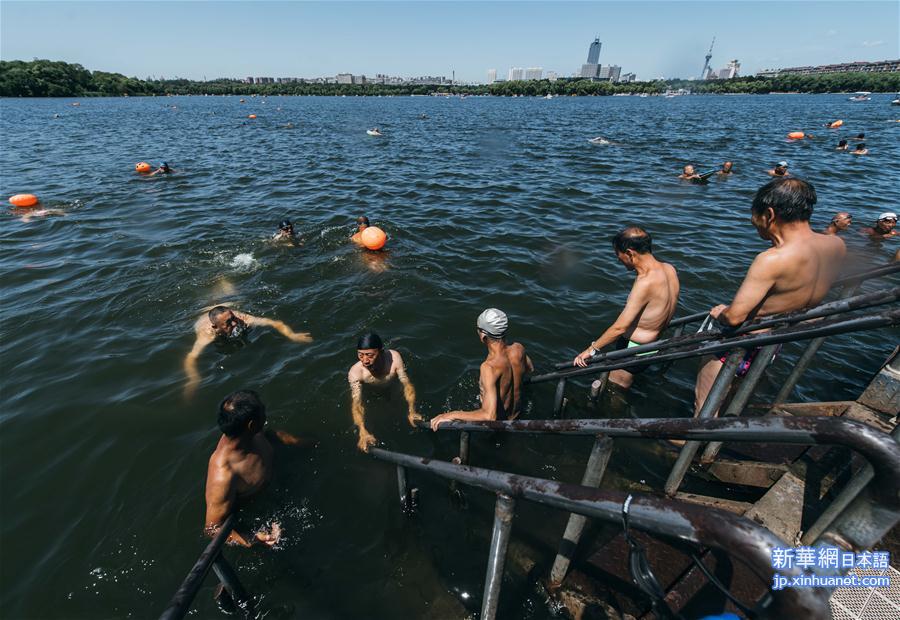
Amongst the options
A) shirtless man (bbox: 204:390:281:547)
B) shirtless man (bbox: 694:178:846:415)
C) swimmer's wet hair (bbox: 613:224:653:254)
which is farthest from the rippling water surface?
swimmer's wet hair (bbox: 613:224:653:254)

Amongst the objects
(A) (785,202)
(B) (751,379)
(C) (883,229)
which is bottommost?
(C) (883,229)

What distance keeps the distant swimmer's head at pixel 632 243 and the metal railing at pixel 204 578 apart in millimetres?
→ 4857

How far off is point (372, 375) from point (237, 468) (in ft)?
7.36

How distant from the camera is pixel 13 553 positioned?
4312 millimetres

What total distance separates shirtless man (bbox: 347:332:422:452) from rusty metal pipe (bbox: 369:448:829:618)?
3599 millimetres

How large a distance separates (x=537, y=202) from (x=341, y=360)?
1122 centimetres

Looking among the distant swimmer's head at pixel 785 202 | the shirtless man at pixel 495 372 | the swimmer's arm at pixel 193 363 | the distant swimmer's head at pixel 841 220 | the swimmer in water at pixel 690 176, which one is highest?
the distant swimmer's head at pixel 785 202

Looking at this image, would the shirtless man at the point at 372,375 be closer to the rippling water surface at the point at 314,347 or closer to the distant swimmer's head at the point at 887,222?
the rippling water surface at the point at 314,347

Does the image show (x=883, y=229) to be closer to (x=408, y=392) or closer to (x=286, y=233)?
(x=408, y=392)

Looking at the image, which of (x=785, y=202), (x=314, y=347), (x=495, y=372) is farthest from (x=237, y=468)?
(x=785, y=202)

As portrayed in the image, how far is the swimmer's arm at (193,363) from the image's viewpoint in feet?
21.3

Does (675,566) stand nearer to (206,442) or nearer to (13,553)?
(206,442)

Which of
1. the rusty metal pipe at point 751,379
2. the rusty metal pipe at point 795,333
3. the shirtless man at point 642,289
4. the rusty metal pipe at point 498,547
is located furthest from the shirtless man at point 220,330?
the rusty metal pipe at point 751,379

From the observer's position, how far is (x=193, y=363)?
23.0 feet
